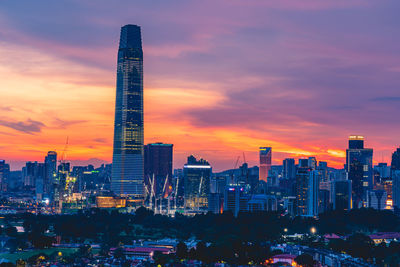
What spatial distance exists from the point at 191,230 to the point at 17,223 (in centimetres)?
3978

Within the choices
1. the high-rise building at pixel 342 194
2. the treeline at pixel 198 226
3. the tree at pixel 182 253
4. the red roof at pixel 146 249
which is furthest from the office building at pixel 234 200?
the tree at pixel 182 253

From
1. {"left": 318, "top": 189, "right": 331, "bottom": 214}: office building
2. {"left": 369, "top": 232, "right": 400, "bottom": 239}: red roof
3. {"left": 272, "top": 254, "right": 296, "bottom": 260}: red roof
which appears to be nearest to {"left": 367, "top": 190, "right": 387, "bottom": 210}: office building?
{"left": 318, "top": 189, "right": 331, "bottom": 214}: office building

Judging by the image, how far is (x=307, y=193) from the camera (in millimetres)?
151125

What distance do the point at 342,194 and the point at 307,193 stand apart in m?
21.6

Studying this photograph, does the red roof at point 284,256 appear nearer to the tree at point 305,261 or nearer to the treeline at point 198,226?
the tree at point 305,261

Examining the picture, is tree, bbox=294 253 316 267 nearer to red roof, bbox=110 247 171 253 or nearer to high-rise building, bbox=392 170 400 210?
red roof, bbox=110 247 171 253

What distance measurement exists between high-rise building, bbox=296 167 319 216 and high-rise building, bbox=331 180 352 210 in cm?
1639

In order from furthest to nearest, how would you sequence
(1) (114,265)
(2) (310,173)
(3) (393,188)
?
1. (3) (393,188)
2. (2) (310,173)
3. (1) (114,265)

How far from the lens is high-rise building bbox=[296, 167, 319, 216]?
150125 mm

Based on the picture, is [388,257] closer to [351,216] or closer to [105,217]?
[351,216]

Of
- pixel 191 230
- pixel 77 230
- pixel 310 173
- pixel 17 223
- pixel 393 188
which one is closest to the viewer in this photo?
pixel 77 230

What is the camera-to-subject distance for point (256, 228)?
343 ft

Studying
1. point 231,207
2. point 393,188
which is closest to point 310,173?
point 231,207

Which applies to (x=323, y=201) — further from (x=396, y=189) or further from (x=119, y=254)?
(x=119, y=254)
